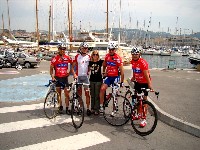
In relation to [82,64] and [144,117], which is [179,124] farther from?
[82,64]

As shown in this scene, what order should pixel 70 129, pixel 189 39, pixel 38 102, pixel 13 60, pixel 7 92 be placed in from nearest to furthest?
pixel 70 129 < pixel 38 102 < pixel 7 92 < pixel 13 60 < pixel 189 39

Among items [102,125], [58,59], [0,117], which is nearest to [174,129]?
[102,125]

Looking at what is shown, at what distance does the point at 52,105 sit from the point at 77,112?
1.13 meters

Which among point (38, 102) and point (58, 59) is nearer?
point (58, 59)

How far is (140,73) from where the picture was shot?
22.4ft

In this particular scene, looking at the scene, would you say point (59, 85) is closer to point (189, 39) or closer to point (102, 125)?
point (102, 125)

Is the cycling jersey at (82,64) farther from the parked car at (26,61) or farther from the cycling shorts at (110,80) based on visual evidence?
the parked car at (26,61)

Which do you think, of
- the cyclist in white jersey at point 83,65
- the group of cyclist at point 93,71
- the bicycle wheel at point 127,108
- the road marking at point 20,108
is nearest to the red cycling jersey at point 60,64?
the group of cyclist at point 93,71

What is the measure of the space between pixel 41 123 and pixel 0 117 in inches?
57.5

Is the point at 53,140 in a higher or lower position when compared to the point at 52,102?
lower

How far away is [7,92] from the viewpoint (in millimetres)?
12133

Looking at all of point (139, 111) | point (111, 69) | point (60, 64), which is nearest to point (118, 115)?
point (139, 111)

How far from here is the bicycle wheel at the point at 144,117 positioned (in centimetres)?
629

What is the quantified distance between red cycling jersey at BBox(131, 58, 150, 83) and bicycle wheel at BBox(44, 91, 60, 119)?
259 cm
